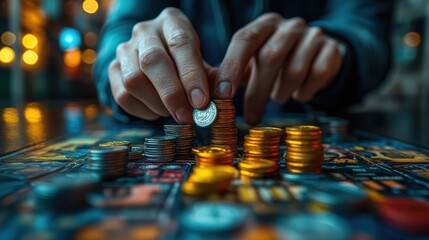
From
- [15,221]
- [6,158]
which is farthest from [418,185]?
[6,158]

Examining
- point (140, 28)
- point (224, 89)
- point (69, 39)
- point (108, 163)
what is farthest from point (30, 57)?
point (108, 163)

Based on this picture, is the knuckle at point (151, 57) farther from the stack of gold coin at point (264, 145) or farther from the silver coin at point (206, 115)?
the stack of gold coin at point (264, 145)

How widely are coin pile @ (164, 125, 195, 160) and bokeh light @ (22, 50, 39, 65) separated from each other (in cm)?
677

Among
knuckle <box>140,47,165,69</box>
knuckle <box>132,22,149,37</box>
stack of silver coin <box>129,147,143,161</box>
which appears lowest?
stack of silver coin <box>129,147,143,161</box>

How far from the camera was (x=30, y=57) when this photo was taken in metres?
7.13

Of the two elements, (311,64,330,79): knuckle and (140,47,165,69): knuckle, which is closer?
(140,47,165,69): knuckle

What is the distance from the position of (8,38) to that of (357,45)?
5.90m

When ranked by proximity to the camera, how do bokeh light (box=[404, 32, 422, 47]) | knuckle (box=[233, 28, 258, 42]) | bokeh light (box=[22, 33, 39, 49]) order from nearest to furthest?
knuckle (box=[233, 28, 258, 42]) < bokeh light (box=[404, 32, 422, 47]) < bokeh light (box=[22, 33, 39, 49])

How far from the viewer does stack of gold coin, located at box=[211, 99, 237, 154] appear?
3.35 ft

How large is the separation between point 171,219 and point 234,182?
219 millimetres

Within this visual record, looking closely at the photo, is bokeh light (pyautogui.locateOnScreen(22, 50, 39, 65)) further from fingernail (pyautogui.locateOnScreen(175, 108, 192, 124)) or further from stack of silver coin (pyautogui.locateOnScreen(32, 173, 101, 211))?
stack of silver coin (pyautogui.locateOnScreen(32, 173, 101, 211))

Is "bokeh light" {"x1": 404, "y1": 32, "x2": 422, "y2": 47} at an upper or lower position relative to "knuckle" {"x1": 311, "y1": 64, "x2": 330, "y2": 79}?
upper

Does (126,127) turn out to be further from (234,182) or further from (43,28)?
(43,28)

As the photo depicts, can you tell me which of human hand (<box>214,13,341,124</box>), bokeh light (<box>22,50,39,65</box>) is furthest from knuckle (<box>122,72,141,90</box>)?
bokeh light (<box>22,50,39,65</box>)
